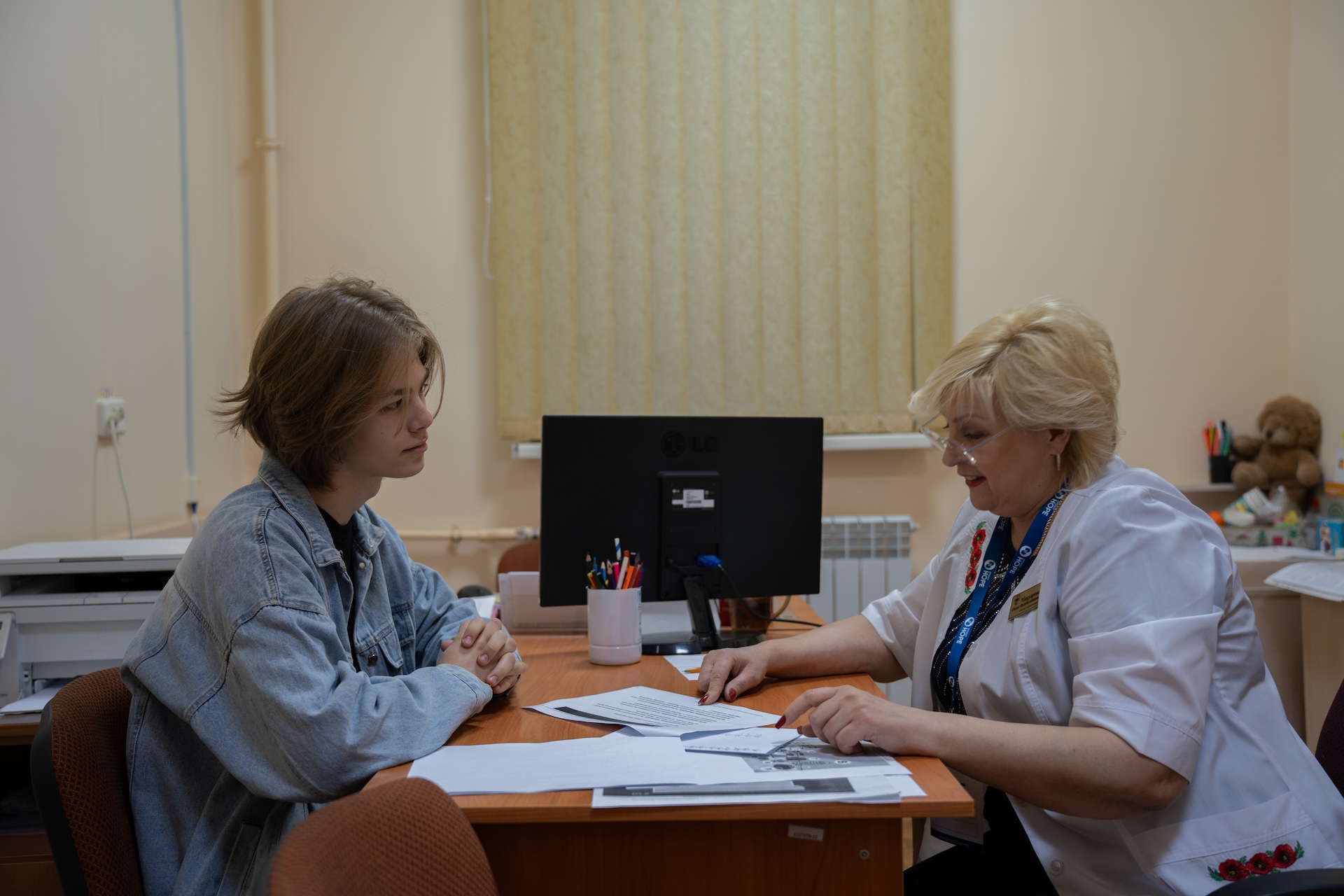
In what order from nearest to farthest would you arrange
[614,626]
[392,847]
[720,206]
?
[392,847] → [614,626] → [720,206]

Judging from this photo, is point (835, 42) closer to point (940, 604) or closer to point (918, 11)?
point (918, 11)

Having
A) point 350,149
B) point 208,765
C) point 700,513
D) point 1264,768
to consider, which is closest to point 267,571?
point 208,765

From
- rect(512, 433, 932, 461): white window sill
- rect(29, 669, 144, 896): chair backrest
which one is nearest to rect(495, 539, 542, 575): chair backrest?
rect(512, 433, 932, 461): white window sill

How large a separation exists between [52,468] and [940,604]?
189 cm

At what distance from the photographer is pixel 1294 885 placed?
3.35 ft

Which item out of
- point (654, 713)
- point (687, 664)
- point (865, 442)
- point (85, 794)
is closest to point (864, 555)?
point (865, 442)

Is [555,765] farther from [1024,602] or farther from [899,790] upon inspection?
[1024,602]

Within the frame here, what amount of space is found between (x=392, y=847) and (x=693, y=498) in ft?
3.17

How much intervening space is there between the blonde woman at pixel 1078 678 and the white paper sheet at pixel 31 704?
1.17 m

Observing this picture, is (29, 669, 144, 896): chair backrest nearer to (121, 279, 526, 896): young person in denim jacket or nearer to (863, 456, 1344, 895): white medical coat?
(121, 279, 526, 896): young person in denim jacket

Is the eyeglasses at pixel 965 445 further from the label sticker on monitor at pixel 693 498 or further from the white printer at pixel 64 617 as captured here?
the white printer at pixel 64 617

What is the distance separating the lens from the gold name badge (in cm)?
130

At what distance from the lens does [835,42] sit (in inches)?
129

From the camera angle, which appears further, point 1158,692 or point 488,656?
point 488,656
